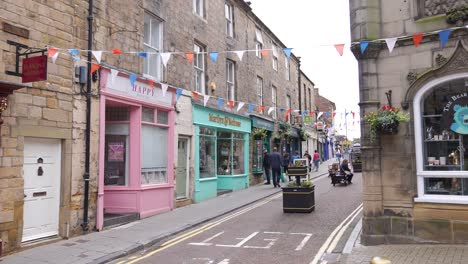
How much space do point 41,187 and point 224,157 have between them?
10.1 metres

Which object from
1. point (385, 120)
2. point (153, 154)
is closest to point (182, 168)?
point (153, 154)

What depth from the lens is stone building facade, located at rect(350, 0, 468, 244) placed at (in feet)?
25.1

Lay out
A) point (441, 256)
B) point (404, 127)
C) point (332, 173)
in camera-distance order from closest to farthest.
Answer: point (441, 256), point (404, 127), point (332, 173)

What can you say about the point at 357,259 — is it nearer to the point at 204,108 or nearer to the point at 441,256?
the point at 441,256

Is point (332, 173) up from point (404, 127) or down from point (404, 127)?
down

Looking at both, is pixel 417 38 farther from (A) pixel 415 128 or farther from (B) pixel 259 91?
(B) pixel 259 91

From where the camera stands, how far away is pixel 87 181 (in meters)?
9.76

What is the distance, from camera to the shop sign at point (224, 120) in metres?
16.4

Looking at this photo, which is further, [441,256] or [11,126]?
[11,126]

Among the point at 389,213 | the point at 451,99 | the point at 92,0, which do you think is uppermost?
the point at 92,0

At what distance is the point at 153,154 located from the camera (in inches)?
496

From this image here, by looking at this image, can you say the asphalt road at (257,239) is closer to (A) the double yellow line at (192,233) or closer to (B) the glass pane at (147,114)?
(A) the double yellow line at (192,233)

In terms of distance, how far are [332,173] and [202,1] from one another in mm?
10009

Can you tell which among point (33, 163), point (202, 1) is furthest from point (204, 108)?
point (33, 163)
